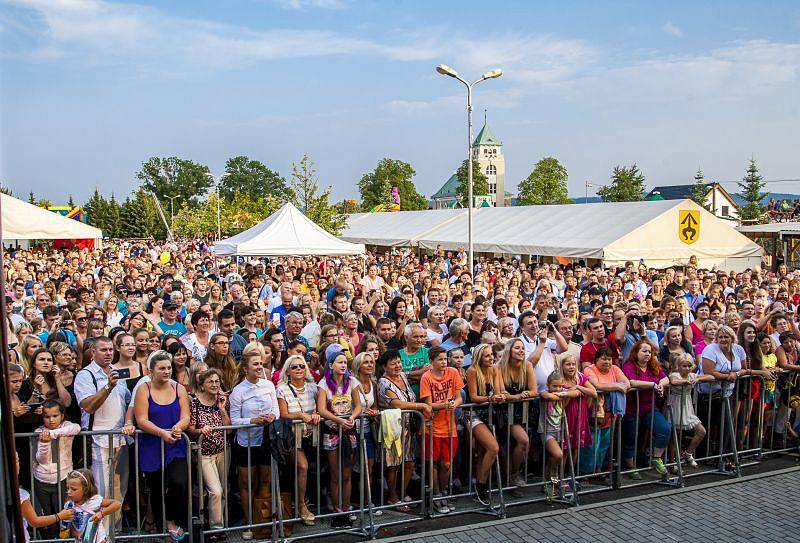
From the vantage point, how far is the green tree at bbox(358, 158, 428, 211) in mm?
110688

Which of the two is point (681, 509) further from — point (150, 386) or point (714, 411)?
point (150, 386)

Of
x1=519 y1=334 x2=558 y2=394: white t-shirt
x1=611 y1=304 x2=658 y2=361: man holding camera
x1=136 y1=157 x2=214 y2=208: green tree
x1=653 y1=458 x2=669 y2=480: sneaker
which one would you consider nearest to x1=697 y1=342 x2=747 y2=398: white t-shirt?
x1=611 y1=304 x2=658 y2=361: man holding camera

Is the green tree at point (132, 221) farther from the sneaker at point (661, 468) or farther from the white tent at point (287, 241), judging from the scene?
the sneaker at point (661, 468)

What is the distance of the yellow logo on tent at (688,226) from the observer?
23750 millimetres

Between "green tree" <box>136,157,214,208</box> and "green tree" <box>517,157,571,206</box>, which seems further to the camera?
"green tree" <box>136,157,214,208</box>

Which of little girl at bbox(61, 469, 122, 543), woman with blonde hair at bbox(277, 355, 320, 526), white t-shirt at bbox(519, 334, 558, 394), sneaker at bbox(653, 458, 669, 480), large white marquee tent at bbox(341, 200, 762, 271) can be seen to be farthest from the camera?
large white marquee tent at bbox(341, 200, 762, 271)

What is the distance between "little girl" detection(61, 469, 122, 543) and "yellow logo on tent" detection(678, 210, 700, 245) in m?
22.4

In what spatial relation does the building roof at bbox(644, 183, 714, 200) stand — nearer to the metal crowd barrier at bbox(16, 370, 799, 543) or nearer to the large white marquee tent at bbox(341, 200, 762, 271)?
the large white marquee tent at bbox(341, 200, 762, 271)

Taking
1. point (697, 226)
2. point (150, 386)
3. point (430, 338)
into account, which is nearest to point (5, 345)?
point (150, 386)

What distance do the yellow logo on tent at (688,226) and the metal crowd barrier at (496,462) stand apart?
16.7 metres

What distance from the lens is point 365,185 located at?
116812 mm

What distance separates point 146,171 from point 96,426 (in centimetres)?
13863

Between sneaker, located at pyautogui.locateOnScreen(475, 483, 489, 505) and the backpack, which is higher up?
the backpack

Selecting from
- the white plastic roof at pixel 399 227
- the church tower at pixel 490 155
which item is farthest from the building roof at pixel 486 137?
the white plastic roof at pixel 399 227
